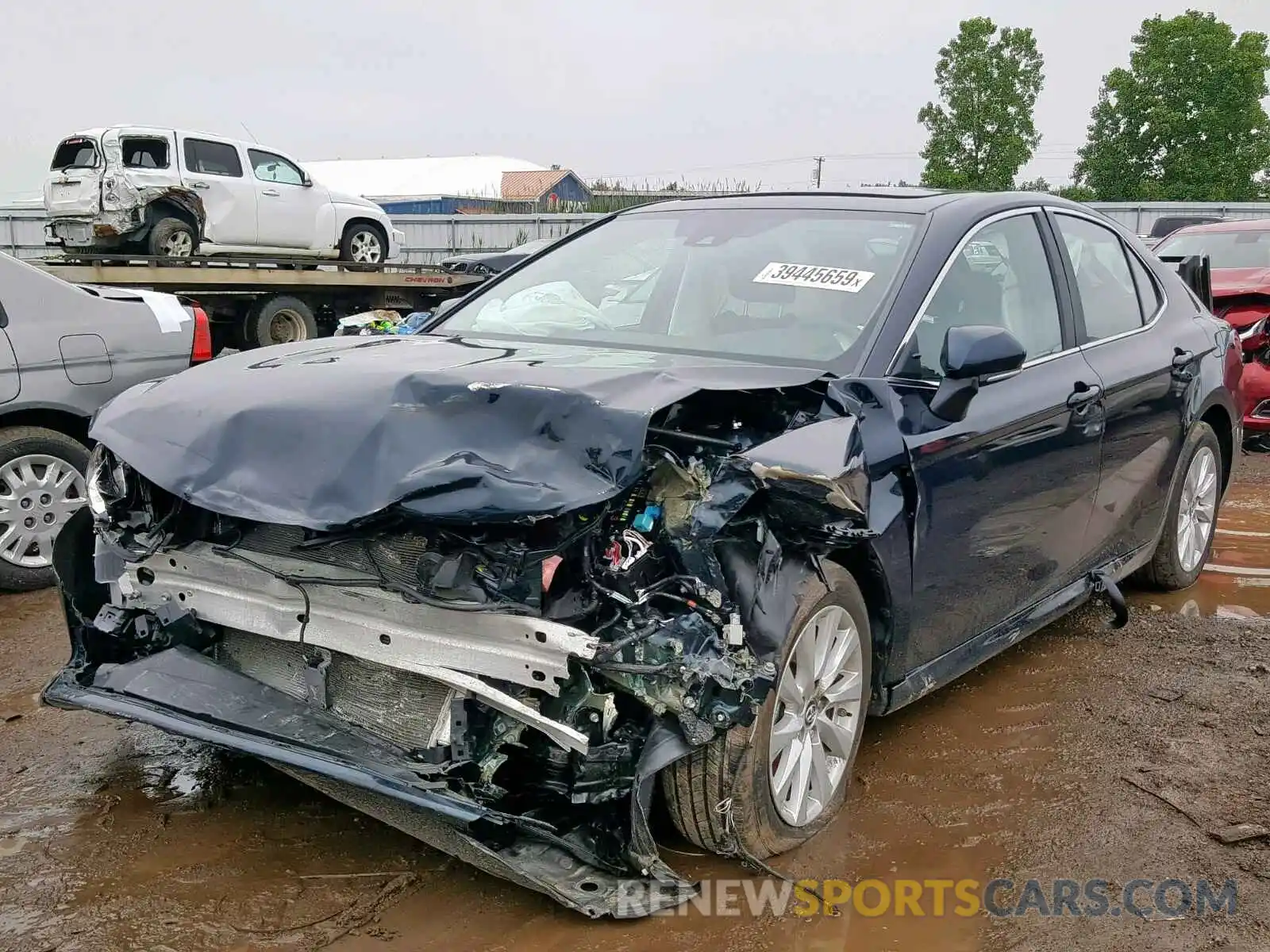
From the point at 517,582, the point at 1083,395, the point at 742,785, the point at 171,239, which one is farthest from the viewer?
the point at 171,239

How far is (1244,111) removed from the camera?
5034cm

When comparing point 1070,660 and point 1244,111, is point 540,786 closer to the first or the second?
point 1070,660

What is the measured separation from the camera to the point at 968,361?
3203mm

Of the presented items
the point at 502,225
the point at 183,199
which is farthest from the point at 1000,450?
the point at 502,225

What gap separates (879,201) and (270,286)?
975 cm

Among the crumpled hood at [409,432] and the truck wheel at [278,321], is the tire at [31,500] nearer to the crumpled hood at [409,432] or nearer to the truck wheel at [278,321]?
the crumpled hood at [409,432]

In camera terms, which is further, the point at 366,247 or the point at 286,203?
the point at 366,247

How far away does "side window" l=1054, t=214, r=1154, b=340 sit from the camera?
4312 mm

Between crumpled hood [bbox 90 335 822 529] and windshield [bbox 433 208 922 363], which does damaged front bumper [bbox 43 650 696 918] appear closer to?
crumpled hood [bbox 90 335 822 529]

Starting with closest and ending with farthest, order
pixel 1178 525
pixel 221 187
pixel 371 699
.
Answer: pixel 371 699, pixel 1178 525, pixel 221 187

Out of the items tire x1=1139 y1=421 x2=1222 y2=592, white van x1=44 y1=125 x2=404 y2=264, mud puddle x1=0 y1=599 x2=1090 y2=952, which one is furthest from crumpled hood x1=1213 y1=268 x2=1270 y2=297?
white van x1=44 y1=125 x2=404 y2=264

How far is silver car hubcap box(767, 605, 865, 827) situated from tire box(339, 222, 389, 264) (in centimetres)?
1441

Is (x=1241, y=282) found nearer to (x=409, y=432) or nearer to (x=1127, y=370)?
(x=1127, y=370)
